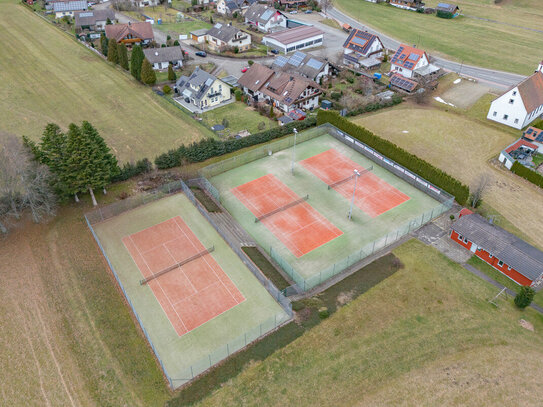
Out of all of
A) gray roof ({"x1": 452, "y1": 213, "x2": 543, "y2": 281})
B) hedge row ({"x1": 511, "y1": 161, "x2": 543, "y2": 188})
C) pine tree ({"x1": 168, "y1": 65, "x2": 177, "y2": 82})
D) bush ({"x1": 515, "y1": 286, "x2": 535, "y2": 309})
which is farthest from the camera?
pine tree ({"x1": 168, "y1": 65, "x2": 177, "y2": 82})

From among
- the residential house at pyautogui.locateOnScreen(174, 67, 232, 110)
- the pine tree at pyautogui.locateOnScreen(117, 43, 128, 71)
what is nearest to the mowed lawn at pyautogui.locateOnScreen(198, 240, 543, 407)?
the residential house at pyautogui.locateOnScreen(174, 67, 232, 110)

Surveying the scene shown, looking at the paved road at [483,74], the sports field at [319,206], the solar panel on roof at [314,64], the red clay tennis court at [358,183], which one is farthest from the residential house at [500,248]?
the paved road at [483,74]

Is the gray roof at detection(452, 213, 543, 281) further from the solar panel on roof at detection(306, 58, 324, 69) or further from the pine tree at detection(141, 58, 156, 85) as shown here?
the pine tree at detection(141, 58, 156, 85)

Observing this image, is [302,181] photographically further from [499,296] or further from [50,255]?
[50,255]

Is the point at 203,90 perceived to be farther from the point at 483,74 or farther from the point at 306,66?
the point at 483,74

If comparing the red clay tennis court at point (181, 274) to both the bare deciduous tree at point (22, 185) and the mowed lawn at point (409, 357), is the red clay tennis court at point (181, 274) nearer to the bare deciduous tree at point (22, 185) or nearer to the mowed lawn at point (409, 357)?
the mowed lawn at point (409, 357)

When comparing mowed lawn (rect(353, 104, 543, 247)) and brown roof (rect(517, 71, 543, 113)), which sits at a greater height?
brown roof (rect(517, 71, 543, 113))

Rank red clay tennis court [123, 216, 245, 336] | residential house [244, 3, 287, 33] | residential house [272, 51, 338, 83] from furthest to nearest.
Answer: residential house [244, 3, 287, 33]
residential house [272, 51, 338, 83]
red clay tennis court [123, 216, 245, 336]

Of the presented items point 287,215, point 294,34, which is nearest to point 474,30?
point 294,34
